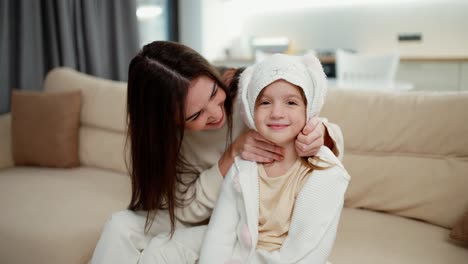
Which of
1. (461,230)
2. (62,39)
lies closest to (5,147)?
(62,39)

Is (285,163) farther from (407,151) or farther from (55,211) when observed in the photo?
(55,211)

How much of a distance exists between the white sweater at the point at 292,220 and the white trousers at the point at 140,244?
4.8 inches

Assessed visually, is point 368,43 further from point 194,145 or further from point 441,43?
point 194,145

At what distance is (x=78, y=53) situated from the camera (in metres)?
3.03

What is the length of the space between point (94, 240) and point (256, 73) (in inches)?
34.6

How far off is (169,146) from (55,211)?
0.69m

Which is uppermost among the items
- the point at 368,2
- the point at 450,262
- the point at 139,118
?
the point at 368,2

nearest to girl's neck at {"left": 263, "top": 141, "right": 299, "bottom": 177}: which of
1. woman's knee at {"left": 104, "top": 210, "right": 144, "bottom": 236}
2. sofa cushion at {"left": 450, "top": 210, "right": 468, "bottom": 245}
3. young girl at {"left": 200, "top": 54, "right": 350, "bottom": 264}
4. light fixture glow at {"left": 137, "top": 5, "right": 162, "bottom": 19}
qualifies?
young girl at {"left": 200, "top": 54, "right": 350, "bottom": 264}

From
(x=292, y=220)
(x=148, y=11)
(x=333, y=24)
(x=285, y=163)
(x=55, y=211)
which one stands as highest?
(x=148, y=11)

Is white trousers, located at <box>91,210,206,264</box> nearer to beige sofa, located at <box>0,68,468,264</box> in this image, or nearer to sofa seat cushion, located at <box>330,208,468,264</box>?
beige sofa, located at <box>0,68,468,264</box>

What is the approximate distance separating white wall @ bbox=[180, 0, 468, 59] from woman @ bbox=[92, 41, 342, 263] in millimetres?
3326

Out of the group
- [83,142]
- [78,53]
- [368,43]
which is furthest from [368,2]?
[83,142]

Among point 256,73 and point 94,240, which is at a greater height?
point 256,73

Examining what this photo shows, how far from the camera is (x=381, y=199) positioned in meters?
1.54
